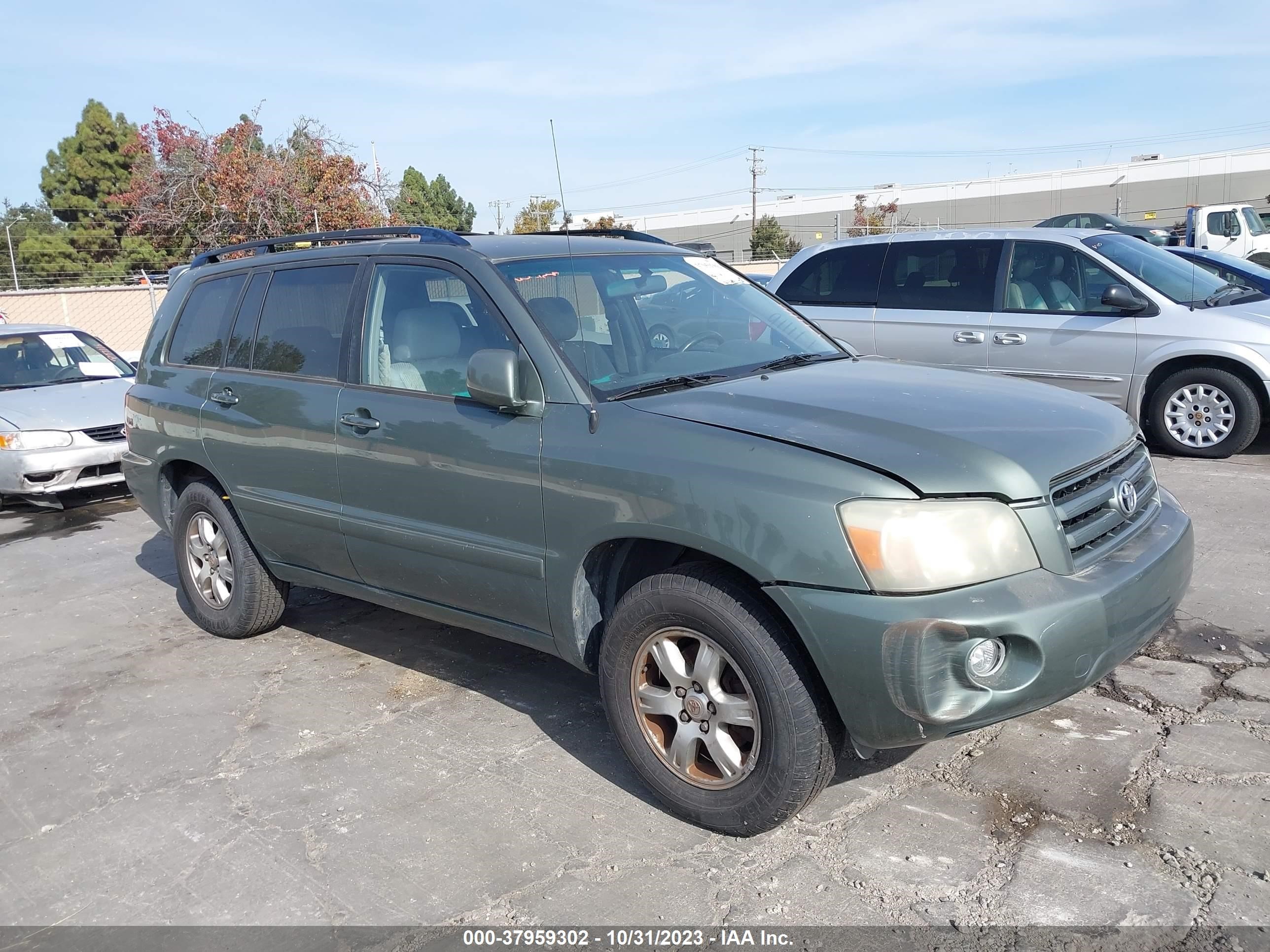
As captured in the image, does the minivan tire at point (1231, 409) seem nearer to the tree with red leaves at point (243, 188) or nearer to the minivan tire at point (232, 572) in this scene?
the minivan tire at point (232, 572)

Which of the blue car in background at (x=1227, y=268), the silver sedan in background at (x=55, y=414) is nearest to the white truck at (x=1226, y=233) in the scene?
the blue car in background at (x=1227, y=268)

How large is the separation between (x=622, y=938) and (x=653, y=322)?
2232mm

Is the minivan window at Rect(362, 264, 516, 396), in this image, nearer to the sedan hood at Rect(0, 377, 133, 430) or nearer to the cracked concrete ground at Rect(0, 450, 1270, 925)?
the cracked concrete ground at Rect(0, 450, 1270, 925)

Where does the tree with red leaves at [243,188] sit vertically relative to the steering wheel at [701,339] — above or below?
above

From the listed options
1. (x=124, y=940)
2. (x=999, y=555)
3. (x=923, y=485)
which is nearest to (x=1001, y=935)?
(x=999, y=555)

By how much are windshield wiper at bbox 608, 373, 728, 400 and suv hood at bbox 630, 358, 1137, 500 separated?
2.6 inches

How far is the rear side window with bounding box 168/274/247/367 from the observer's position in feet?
16.9

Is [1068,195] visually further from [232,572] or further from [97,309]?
[232,572]

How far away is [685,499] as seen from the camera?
3.10 metres

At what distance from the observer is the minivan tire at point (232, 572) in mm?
5102

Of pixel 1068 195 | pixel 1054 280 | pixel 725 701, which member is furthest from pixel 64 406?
pixel 1068 195

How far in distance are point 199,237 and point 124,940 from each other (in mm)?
22879

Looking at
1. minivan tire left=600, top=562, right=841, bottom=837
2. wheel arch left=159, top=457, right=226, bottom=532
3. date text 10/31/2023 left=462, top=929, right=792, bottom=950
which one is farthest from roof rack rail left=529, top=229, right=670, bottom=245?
date text 10/31/2023 left=462, top=929, right=792, bottom=950

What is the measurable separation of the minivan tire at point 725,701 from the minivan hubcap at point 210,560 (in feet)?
8.71
